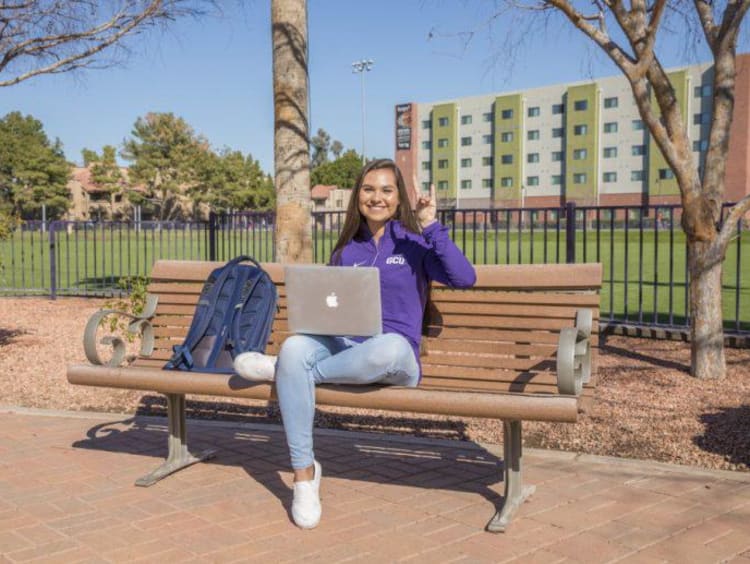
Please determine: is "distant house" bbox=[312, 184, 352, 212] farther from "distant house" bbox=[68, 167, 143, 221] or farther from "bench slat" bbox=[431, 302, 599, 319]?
"bench slat" bbox=[431, 302, 599, 319]

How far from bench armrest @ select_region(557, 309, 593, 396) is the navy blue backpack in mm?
1552

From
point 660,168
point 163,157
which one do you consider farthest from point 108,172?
point 660,168

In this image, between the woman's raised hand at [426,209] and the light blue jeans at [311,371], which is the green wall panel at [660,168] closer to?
the woman's raised hand at [426,209]

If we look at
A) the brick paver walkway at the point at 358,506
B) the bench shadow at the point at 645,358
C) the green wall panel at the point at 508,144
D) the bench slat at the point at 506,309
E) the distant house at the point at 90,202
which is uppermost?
the green wall panel at the point at 508,144

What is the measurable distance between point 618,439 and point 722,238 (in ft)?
7.72

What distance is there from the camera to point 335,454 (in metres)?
4.81

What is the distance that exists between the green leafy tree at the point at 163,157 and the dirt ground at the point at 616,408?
64.0m

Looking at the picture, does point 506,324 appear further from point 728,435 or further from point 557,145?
point 557,145

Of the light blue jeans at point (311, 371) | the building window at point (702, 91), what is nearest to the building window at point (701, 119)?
the building window at point (702, 91)

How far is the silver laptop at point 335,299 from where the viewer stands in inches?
141

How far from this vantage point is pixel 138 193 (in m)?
71.1

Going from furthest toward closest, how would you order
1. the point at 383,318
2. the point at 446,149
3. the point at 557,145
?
the point at 446,149 < the point at 557,145 < the point at 383,318

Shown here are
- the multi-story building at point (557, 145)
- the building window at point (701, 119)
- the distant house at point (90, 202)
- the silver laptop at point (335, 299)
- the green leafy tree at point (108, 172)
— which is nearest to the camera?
the silver laptop at point (335, 299)

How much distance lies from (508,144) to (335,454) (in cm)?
7117
